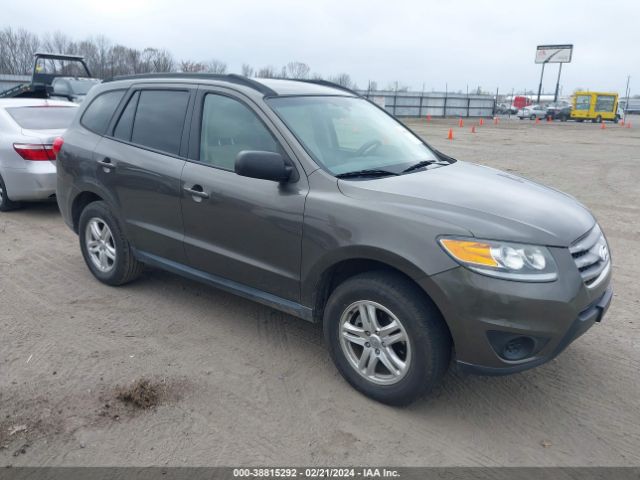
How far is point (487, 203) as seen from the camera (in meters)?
3.16

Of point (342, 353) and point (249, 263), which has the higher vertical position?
point (249, 263)

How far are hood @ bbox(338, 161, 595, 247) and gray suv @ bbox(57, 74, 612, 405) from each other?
0.04ft

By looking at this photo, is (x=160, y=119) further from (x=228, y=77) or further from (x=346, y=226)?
(x=346, y=226)

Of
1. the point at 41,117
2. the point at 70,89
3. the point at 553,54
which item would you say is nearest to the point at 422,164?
the point at 41,117

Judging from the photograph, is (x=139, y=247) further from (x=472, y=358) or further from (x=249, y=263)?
(x=472, y=358)

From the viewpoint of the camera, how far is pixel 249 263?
12.3 feet

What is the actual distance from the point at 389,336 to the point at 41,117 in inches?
265

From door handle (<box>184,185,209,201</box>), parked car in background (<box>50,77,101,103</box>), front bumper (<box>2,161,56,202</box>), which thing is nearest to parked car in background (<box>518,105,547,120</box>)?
parked car in background (<box>50,77,101,103</box>)

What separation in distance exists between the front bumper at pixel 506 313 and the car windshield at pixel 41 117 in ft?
21.9

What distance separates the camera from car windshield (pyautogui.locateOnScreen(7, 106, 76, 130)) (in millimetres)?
7562

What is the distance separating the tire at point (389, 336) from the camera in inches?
117

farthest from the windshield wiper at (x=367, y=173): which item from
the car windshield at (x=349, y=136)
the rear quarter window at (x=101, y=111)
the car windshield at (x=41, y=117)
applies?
the car windshield at (x=41, y=117)

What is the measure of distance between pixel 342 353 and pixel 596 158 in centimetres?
1549

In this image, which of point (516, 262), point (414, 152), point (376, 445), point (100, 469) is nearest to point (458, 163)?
point (414, 152)
